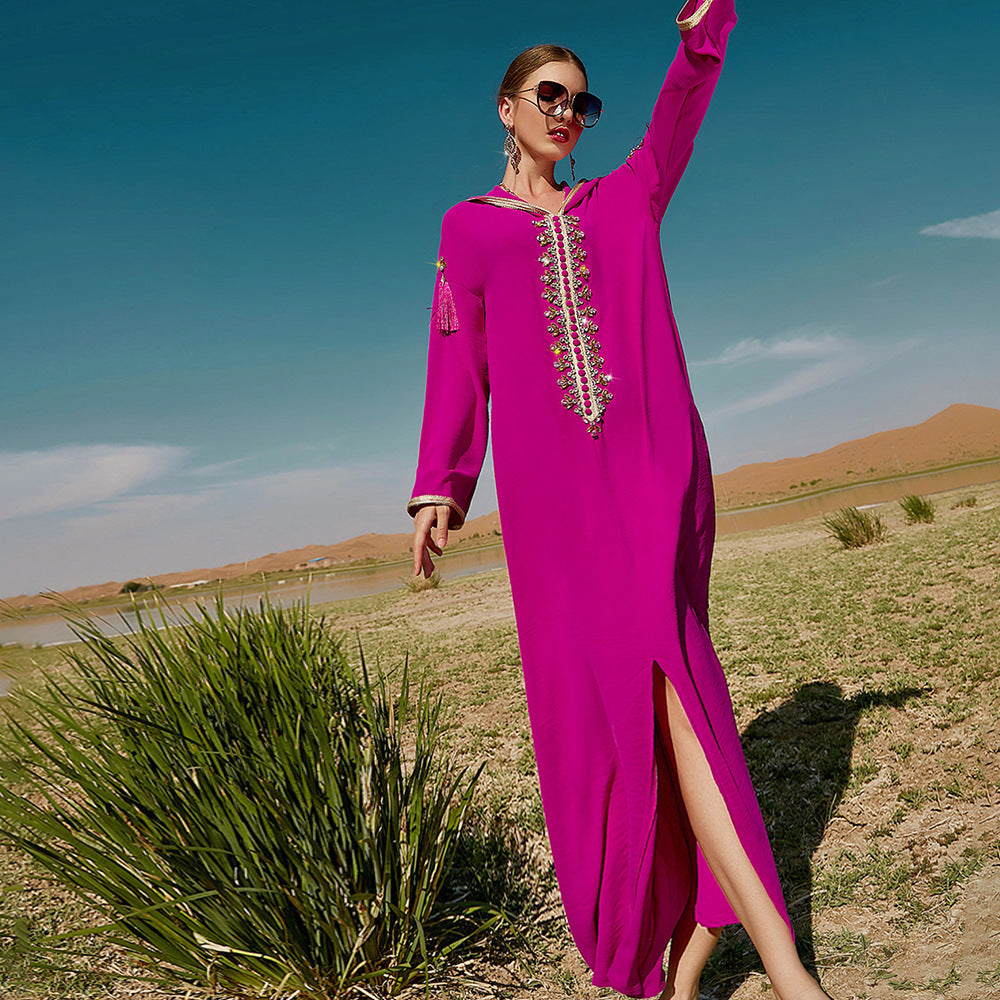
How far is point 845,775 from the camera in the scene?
10.6 ft

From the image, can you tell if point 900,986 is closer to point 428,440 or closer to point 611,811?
point 611,811

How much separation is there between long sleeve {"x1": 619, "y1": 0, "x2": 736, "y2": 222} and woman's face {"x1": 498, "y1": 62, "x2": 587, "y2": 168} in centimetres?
16

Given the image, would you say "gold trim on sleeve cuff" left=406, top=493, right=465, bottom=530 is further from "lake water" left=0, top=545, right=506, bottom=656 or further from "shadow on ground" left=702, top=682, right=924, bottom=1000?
"shadow on ground" left=702, top=682, right=924, bottom=1000

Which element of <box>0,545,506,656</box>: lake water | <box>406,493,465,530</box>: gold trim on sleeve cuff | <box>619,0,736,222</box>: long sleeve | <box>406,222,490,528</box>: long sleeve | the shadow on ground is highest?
<box>619,0,736,222</box>: long sleeve

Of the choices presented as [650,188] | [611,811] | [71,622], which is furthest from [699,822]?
[71,622]

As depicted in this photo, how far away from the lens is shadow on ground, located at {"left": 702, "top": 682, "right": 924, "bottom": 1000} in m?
2.29

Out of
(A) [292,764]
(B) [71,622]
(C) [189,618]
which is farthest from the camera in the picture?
(C) [189,618]

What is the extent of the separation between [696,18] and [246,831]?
2024mm

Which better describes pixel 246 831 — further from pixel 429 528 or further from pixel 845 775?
pixel 845 775

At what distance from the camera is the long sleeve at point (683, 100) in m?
1.67

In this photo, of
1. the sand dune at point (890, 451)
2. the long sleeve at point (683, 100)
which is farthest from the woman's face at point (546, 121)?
the sand dune at point (890, 451)

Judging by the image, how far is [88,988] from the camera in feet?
7.77

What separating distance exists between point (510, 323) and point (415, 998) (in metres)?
1.74

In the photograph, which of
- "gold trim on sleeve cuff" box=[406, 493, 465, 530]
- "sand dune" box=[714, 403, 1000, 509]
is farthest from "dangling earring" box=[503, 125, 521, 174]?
"sand dune" box=[714, 403, 1000, 509]
